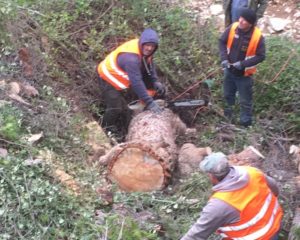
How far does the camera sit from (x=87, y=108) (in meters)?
Result: 7.07

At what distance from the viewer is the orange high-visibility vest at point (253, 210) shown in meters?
4.28

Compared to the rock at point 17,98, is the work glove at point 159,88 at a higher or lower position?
lower

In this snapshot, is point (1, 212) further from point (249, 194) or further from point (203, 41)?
point (203, 41)

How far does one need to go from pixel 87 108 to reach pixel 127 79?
0.71 meters

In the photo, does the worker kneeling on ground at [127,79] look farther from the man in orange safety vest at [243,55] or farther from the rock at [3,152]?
the rock at [3,152]

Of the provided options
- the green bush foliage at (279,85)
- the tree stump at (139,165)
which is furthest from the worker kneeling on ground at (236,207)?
the green bush foliage at (279,85)

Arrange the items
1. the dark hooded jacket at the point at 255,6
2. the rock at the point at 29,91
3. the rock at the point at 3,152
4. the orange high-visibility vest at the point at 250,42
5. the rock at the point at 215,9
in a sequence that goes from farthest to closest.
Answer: the rock at the point at 215,9 → the dark hooded jacket at the point at 255,6 → the orange high-visibility vest at the point at 250,42 → the rock at the point at 29,91 → the rock at the point at 3,152

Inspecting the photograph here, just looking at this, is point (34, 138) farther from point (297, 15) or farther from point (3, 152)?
point (297, 15)

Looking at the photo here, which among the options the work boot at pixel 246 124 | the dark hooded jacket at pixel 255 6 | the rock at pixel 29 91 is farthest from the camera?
the dark hooded jacket at pixel 255 6

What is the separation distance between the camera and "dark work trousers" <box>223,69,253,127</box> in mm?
6910

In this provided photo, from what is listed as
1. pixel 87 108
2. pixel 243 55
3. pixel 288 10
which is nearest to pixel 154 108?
pixel 87 108

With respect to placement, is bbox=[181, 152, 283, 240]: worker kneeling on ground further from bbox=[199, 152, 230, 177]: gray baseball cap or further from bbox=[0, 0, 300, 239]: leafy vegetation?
bbox=[0, 0, 300, 239]: leafy vegetation

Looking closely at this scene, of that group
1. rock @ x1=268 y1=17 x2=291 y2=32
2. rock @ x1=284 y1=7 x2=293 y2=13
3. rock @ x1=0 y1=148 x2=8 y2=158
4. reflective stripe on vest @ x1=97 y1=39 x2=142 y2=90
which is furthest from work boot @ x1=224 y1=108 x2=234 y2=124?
rock @ x1=284 y1=7 x2=293 y2=13

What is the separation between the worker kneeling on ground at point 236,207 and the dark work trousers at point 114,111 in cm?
260
